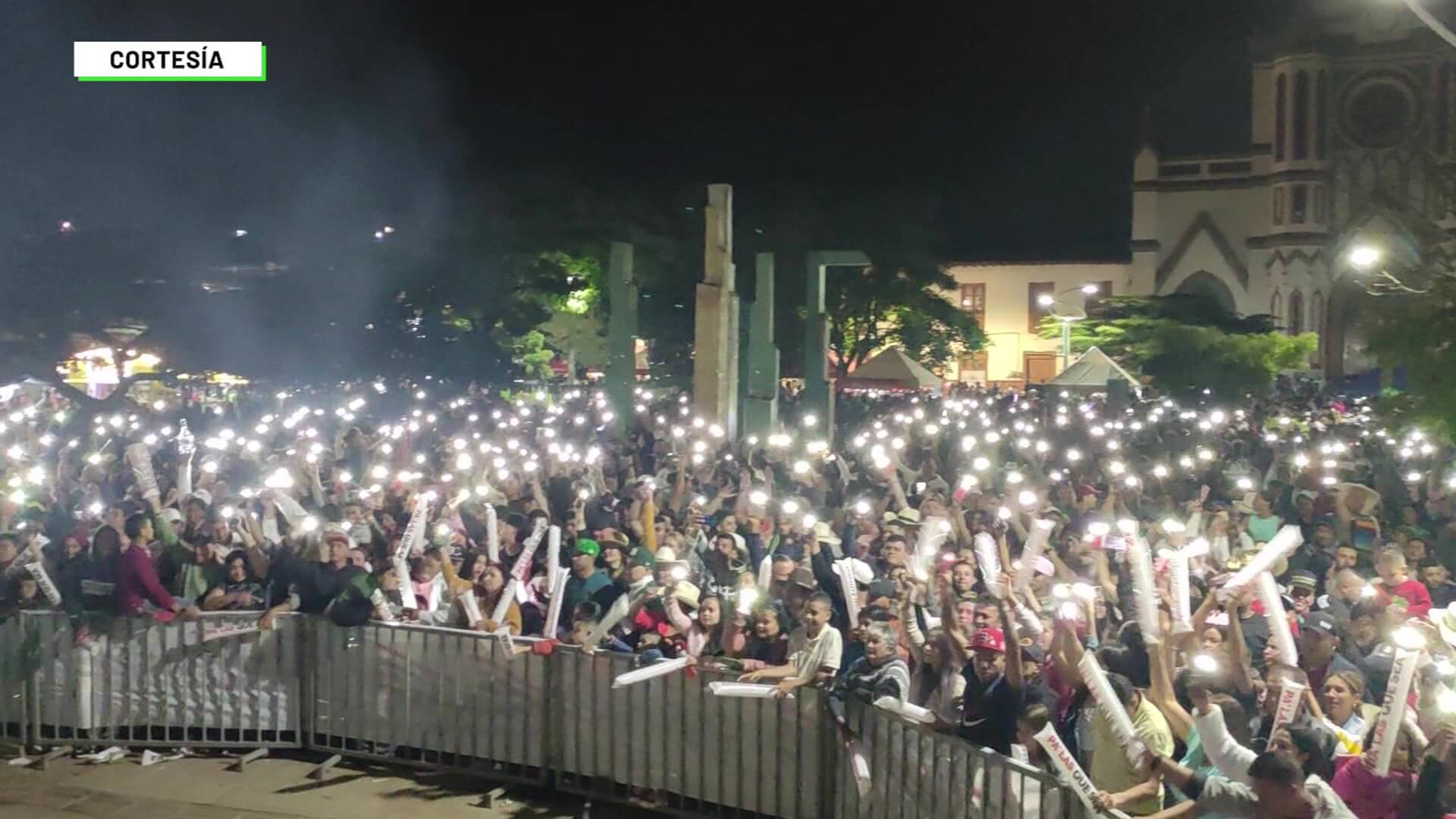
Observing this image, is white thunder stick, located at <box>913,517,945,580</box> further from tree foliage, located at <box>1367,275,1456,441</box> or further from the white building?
the white building

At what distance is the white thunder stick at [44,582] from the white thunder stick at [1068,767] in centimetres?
647

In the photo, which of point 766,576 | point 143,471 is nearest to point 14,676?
point 143,471

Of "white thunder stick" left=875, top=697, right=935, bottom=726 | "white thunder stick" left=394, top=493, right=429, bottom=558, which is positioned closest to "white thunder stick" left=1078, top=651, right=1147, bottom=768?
Result: "white thunder stick" left=875, top=697, right=935, bottom=726

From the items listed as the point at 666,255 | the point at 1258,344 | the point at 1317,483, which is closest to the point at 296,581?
the point at 1317,483

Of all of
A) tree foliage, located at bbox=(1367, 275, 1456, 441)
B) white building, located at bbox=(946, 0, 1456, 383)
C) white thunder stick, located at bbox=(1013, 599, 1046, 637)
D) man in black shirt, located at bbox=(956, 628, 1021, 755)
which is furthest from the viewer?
white building, located at bbox=(946, 0, 1456, 383)

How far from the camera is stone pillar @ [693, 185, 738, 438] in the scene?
21500mm

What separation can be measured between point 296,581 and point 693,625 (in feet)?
9.25

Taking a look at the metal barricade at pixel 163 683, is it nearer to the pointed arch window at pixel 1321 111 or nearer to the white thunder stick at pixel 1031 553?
the white thunder stick at pixel 1031 553

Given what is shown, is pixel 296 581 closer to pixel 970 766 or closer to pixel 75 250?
pixel 970 766

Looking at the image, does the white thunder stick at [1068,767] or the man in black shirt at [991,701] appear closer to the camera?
the white thunder stick at [1068,767]

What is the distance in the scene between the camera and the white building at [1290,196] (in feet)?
201

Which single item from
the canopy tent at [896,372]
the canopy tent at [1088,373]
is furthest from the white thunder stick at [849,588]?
the canopy tent at [896,372]

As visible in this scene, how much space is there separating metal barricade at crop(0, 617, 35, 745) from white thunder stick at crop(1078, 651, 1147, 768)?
259 inches

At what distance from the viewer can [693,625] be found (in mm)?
7695
